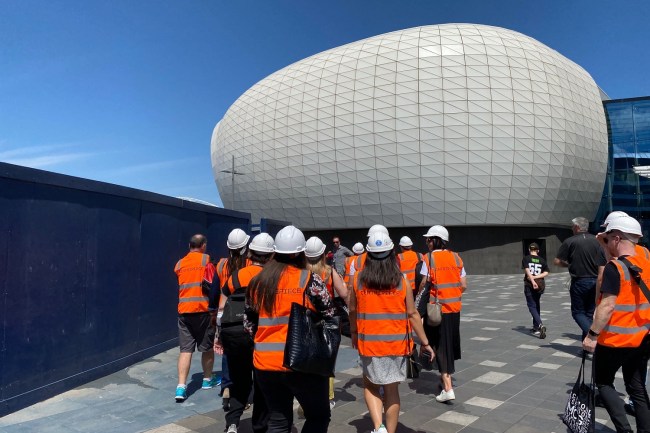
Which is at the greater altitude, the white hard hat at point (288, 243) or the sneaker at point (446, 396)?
the white hard hat at point (288, 243)

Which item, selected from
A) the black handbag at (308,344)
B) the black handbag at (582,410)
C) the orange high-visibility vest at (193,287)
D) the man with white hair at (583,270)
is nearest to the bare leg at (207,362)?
the orange high-visibility vest at (193,287)

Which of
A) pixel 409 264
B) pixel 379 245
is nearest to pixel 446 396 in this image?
pixel 409 264

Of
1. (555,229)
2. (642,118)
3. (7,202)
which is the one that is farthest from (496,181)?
(7,202)

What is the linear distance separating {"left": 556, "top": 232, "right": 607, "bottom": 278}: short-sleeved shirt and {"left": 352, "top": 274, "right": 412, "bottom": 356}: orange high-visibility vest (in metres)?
3.82

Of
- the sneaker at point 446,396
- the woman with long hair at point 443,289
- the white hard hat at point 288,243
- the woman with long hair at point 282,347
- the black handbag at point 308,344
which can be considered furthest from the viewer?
the woman with long hair at point 443,289

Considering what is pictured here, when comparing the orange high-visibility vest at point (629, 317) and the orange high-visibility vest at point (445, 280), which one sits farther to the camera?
the orange high-visibility vest at point (445, 280)

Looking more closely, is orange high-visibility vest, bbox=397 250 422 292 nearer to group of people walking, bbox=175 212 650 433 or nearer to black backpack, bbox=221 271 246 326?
group of people walking, bbox=175 212 650 433

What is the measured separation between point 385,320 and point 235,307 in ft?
3.71

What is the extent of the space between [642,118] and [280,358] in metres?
45.1

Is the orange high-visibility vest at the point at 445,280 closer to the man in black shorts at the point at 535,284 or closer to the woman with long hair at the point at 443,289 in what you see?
the woman with long hair at the point at 443,289

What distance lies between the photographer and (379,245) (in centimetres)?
294

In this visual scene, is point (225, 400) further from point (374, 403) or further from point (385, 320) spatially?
point (385, 320)

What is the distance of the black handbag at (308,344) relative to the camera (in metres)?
2.21

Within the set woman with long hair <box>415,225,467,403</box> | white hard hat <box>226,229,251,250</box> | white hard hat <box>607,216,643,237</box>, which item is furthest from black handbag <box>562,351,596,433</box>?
white hard hat <box>226,229,251,250</box>
